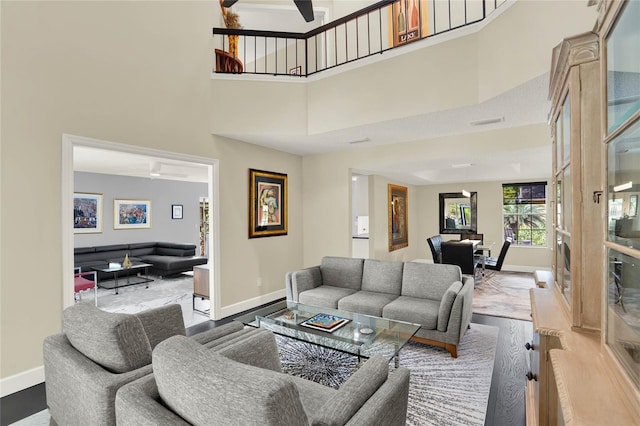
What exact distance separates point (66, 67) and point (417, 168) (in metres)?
4.95

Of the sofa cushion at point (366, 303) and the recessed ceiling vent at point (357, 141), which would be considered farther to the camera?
the recessed ceiling vent at point (357, 141)

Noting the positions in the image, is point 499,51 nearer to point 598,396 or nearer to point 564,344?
point 564,344

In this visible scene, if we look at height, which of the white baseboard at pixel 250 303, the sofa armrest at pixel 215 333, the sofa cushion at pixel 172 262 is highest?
the sofa armrest at pixel 215 333

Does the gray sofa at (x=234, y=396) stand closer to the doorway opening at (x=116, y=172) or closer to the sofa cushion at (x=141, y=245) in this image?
the doorway opening at (x=116, y=172)

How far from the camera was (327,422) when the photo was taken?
1152mm

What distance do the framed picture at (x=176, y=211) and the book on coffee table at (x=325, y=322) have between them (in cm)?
712

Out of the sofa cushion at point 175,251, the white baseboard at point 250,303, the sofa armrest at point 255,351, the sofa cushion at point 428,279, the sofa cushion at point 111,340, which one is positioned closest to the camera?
the sofa cushion at point 111,340

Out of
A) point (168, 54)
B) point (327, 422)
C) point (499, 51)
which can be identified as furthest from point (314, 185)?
point (327, 422)

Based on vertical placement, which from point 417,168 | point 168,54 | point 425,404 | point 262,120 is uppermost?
point 168,54

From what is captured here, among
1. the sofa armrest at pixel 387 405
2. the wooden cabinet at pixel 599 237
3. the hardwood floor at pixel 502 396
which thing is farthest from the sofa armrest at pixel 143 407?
the hardwood floor at pixel 502 396

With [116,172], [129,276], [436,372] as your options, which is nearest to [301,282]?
[436,372]

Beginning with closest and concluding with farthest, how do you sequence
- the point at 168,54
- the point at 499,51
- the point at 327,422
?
1. the point at 327,422
2. the point at 499,51
3. the point at 168,54

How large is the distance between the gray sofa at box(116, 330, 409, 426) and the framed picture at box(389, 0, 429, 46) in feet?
15.1

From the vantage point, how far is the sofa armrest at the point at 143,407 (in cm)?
110
